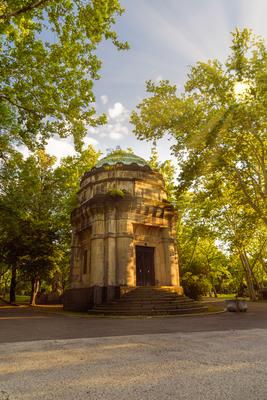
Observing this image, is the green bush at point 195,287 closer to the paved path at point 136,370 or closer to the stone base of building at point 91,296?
the stone base of building at point 91,296

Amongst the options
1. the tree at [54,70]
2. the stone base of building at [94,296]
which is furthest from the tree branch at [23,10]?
the stone base of building at [94,296]

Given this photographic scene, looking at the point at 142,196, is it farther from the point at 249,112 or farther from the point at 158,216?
the point at 249,112

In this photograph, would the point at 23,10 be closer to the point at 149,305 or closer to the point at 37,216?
the point at 149,305

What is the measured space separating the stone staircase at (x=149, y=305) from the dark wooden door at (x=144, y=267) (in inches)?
81.5

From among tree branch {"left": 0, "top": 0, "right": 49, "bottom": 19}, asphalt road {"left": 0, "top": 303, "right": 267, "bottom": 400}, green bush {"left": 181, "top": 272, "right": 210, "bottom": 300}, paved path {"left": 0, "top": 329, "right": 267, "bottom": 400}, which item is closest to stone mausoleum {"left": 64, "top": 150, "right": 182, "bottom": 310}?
green bush {"left": 181, "top": 272, "right": 210, "bottom": 300}

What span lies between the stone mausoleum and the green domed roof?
0.28ft

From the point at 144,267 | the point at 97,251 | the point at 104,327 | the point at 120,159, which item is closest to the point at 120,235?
the point at 97,251

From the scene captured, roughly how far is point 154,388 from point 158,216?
55.8 feet

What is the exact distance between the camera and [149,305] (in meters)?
14.4

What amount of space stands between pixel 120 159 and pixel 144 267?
9.17 metres

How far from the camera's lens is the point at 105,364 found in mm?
4148

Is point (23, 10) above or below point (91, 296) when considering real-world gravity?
above

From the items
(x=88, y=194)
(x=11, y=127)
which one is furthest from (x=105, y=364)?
(x=88, y=194)

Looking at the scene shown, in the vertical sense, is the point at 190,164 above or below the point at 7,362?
above
